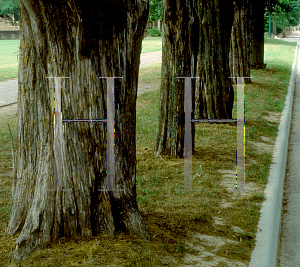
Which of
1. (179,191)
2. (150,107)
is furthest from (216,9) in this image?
(179,191)

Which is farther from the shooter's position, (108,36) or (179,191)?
(179,191)

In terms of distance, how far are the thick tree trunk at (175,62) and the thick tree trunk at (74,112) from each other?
3.01 m

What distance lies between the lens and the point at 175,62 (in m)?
6.87

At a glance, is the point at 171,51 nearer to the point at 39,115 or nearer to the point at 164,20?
the point at 164,20

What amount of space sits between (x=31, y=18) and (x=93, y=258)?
1976mm

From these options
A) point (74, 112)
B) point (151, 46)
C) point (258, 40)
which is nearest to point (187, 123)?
point (74, 112)

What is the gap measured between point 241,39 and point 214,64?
628 centimetres

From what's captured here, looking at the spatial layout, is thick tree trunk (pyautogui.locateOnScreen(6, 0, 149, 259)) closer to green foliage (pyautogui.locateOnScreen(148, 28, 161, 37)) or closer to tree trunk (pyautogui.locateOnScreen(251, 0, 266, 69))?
tree trunk (pyautogui.locateOnScreen(251, 0, 266, 69))

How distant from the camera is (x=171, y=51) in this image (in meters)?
6.91

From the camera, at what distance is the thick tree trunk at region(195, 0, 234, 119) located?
9203 mm

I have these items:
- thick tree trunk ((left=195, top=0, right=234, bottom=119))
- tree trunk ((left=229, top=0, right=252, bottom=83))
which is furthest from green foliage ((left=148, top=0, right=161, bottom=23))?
thick tree trunk ((left=195, top=0, right=234, bottom=119))

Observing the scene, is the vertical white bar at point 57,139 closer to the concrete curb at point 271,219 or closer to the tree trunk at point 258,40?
the concrete curb at point 271,219

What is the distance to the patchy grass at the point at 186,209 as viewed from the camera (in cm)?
355

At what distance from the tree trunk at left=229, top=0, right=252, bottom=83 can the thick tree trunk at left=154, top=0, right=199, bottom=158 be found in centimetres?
836
